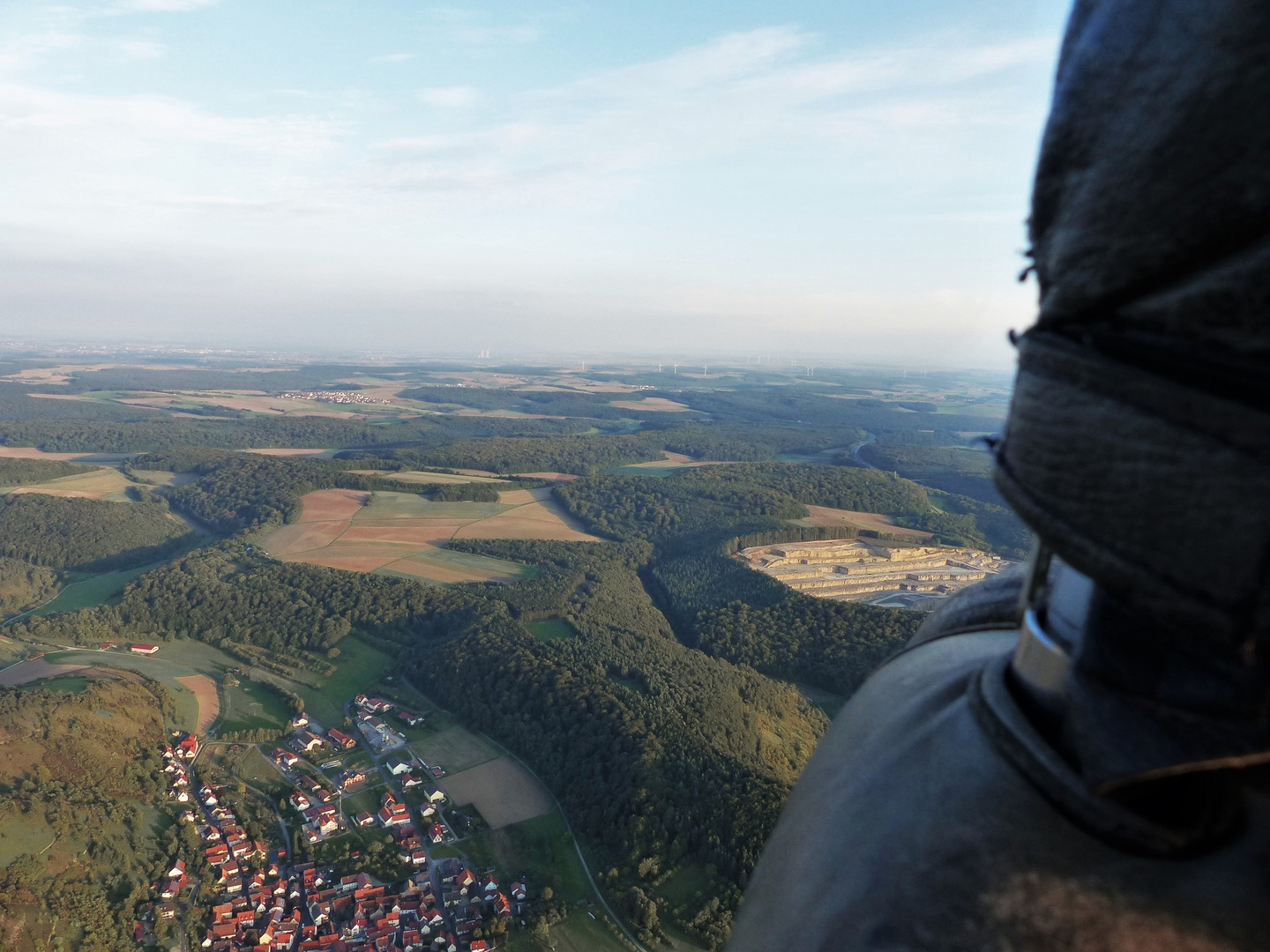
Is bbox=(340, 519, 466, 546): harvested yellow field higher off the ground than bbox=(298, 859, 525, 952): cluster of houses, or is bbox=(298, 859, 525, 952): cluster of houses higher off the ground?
bbox=(340, 519, 466, 546): harvested yellow field

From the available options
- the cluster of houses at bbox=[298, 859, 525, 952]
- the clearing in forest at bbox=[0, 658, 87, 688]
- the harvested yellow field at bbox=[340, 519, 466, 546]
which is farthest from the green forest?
the cluster of houses at bbox=[298, 859, 525, 952]

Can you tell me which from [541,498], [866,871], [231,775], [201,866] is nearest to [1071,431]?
[866,871]

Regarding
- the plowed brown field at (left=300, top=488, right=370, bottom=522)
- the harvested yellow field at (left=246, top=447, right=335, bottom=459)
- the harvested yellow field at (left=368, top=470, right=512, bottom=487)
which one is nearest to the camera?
the plowed brown field at (left=300, top=488, right=370, bottom=522)

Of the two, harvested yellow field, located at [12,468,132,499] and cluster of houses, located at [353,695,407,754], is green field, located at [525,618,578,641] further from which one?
harvested yellow field, located at [12,468,132,499]

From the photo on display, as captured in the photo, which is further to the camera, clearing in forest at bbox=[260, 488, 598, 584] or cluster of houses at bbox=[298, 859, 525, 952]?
clearing in forest at bbox=[260, 488, 598, 584]

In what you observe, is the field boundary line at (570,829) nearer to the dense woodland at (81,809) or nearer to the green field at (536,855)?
the green field at (536,855)

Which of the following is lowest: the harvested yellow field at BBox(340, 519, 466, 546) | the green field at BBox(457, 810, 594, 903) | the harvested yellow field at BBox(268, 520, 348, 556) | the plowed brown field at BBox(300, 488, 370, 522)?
the green field at BBox(457, 810, 594, 903)

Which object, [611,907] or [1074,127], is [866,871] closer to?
[1074,127]
